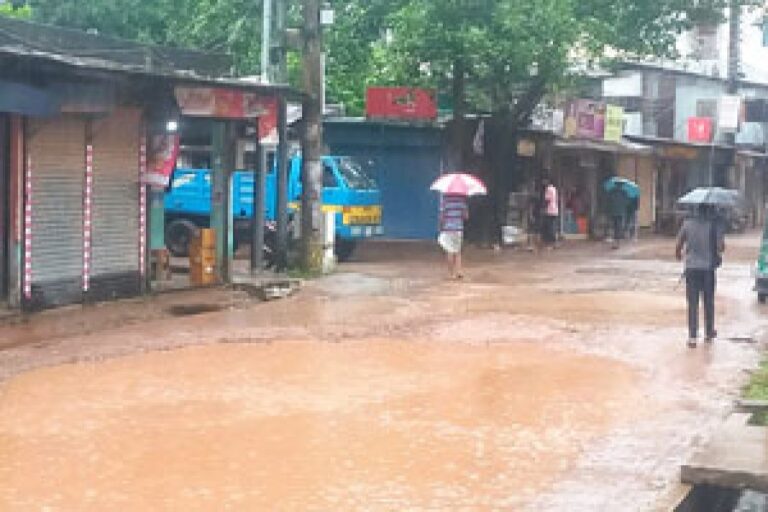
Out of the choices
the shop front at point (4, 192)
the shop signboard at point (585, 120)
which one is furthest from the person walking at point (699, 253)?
the shop signboard at point (585, 120)

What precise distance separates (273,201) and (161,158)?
221 inches

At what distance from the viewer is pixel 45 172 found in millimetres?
13797

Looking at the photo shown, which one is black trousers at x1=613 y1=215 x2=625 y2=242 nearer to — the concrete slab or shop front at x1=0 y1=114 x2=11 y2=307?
shop front at x1=0 y1=114 x2=11 y2=307

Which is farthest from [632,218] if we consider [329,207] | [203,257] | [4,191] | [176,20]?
[4,191]

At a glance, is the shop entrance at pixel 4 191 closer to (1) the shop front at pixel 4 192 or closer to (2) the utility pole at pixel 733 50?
(1) the shop front at pixel 4 192

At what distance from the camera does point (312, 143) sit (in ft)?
61.2

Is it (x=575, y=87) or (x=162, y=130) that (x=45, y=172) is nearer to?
(x=162, y=130)

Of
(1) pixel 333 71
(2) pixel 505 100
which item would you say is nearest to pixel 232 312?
(2) pixel 505 100

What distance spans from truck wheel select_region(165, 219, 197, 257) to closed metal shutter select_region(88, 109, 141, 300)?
19.3ft

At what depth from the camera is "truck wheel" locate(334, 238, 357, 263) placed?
71.5 ft

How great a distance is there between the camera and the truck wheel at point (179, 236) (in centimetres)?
2144

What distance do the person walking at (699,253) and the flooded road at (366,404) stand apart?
47 centimetres

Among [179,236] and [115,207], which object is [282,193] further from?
[115,207]

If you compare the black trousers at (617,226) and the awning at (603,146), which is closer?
the black trousers at (617,226)
